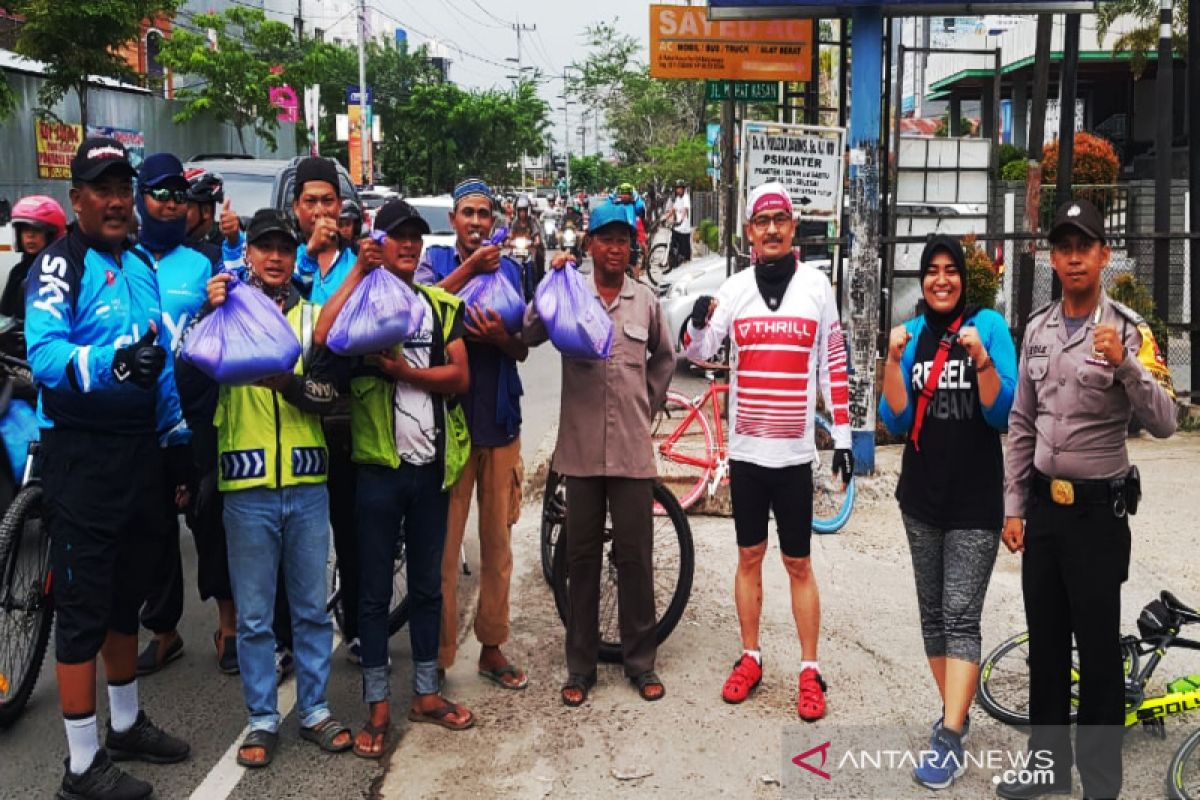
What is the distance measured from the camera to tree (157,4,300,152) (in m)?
31.9

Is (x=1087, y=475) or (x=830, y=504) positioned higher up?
(x=1087, y=475)

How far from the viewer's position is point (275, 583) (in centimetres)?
449

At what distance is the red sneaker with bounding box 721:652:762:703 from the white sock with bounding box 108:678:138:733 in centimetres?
231

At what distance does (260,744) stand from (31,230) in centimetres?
383

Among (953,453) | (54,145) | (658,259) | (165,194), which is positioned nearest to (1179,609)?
(953,453)

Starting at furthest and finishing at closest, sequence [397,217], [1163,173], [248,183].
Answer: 1. [248,183]
2. [1163,173]
3. [397,217]

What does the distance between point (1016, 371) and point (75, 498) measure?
10.8ft

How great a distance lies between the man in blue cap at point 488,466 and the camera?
5.13 meters

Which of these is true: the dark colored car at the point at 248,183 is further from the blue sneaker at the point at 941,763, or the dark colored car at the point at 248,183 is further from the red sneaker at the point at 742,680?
the blue sneaker at the point at 941,763

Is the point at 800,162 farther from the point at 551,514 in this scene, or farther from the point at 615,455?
the point at 615,455

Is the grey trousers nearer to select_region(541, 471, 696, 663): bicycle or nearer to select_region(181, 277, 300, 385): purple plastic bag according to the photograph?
select_region(541, 471, 696, 663): bicycle

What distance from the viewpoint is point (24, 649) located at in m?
4.99

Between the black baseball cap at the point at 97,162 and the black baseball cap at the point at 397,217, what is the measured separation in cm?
95

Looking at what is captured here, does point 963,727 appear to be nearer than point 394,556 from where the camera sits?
Yes
